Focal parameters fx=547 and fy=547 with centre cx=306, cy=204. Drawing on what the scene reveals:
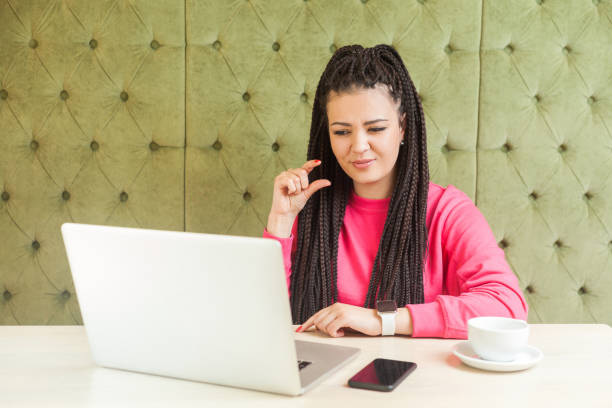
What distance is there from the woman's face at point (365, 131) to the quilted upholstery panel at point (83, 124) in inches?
24.2

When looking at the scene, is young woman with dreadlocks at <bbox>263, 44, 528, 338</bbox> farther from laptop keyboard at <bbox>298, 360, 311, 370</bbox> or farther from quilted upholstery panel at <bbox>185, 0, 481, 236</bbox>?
laptop keyboard at <bbox>298, 360, 311, 370</bbox>

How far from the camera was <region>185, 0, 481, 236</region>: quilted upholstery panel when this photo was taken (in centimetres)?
168

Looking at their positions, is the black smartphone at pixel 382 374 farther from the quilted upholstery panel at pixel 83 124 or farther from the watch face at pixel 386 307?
the quilted upholstery panel at pixel 83 124

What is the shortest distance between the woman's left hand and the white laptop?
176mm

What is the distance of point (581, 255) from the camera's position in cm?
169

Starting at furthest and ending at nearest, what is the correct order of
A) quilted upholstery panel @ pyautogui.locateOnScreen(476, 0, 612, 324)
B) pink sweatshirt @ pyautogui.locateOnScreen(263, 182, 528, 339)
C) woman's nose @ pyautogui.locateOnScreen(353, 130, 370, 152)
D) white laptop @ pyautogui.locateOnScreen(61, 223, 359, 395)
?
quilted upholstery panel @ pyautogui.locateOnScreen(476, 0, 612, 324) → woman's nose @ pyautogui.locateOnScreen(353, 130, 370, 152) → pink sweatshirt @ pyautogui.locateOnScreen(263, 182, 528, 339) → white laptop @ pyautogui.locateOnScreen(61, 223, 359, 395)

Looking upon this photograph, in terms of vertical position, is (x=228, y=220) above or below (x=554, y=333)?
above

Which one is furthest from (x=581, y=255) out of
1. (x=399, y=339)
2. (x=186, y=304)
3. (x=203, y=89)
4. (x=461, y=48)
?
(x=186, y=304)

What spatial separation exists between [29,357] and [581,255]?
5.02 ft

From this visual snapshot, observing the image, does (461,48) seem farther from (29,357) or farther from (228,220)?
(29,357)

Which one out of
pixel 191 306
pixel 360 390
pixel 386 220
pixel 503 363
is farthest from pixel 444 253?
pixel 191 306

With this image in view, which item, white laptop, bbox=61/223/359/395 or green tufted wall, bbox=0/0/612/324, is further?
green tufted wall, bbox=0/0/612/324

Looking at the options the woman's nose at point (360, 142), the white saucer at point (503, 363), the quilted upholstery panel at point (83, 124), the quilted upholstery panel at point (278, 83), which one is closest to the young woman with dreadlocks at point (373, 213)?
the woman's nose at point (360, 142)

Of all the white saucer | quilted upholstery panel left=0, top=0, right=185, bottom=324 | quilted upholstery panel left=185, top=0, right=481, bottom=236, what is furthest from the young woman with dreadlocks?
quilted upholstery panel left=0, top=0, right=185, bottom=324
